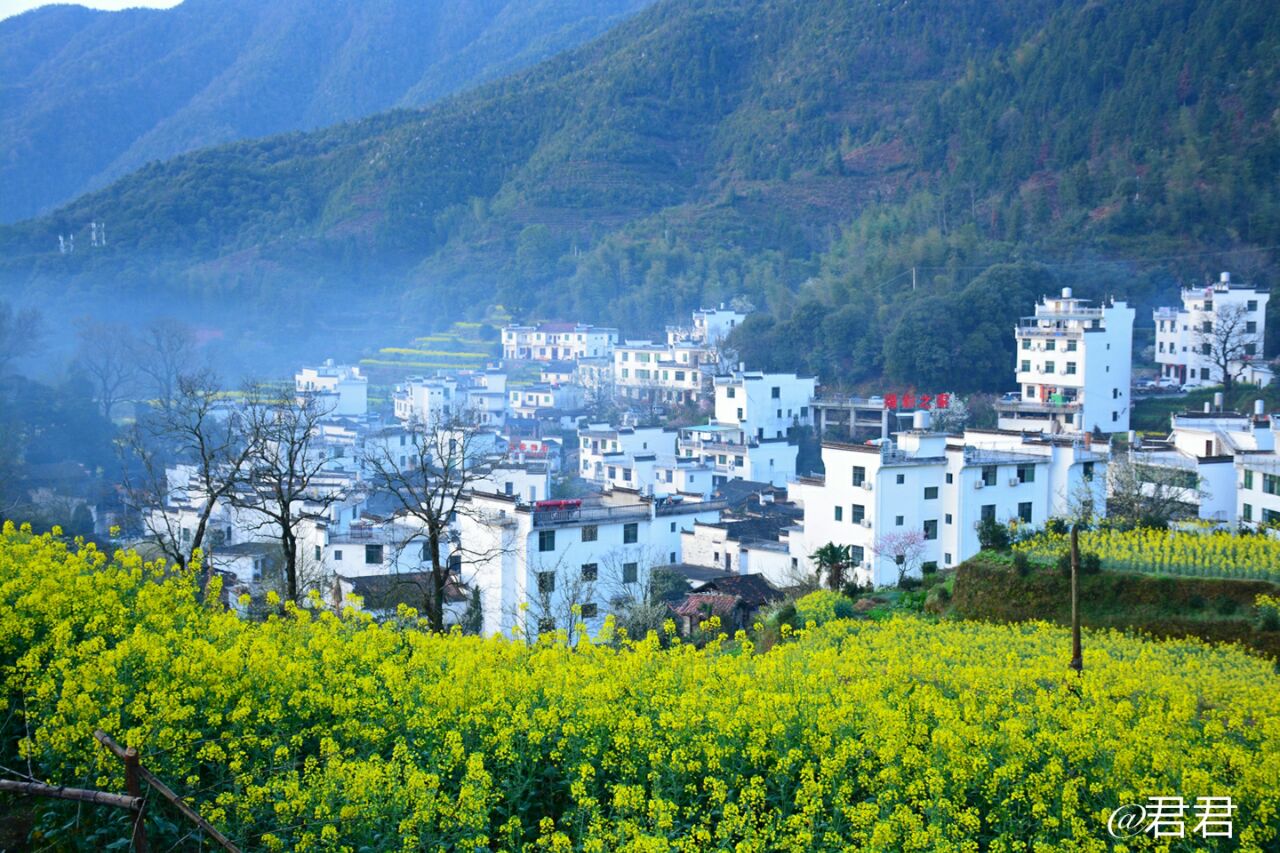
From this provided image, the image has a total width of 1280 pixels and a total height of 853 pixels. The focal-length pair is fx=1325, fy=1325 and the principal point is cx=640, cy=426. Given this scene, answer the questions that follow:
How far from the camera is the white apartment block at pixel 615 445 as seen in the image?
40.5m

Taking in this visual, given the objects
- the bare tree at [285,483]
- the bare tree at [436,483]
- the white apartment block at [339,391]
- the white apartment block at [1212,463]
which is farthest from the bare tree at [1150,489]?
the white apartment block at [339,391]

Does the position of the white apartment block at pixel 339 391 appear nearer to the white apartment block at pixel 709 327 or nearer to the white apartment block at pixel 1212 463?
the white apartment block at pixel 709 327

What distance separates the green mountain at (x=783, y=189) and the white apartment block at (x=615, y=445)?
9031mm

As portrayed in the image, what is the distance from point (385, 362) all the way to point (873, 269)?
2559cm

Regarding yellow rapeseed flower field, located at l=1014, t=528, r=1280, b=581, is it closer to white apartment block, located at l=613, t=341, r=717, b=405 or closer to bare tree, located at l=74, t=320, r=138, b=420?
white apartment block, located at l=613, t=341, r=717, b=405

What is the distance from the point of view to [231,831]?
21.1ft

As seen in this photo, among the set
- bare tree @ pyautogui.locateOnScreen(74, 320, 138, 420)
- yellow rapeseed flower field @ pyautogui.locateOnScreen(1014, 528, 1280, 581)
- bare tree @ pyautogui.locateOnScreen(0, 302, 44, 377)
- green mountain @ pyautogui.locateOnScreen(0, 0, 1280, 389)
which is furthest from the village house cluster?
bare tree @ pyautogui.locateOnScreen(0, 302, 44, 377)

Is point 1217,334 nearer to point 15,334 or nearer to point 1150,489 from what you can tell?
point 1150,489

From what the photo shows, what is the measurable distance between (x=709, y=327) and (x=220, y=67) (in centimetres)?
13138

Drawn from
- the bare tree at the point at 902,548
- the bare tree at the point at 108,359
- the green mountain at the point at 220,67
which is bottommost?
the bare tree at the point at 902,548

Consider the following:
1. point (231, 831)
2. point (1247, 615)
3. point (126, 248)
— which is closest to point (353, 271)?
point (126, 248)

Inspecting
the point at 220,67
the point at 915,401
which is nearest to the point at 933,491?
the point at 915,401

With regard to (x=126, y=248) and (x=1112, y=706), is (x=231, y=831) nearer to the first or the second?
(x=1112, y=706)

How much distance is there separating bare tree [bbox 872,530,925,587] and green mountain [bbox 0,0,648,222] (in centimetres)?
12192
